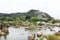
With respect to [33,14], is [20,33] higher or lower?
lower

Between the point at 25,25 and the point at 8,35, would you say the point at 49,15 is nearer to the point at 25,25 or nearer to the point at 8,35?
the point at 25,25

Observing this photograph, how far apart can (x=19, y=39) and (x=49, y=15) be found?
1.18 m

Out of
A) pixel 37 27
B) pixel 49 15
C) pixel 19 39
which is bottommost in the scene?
pixel 19 39

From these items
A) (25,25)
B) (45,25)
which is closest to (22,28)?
(25,25)

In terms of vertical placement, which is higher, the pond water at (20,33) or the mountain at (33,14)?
the mountain at (33,14)

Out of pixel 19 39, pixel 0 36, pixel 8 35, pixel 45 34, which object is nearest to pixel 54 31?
pixel 45 34

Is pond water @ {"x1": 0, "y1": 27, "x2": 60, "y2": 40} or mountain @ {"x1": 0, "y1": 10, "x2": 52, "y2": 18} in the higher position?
mountain @ {"x1": 0, "y1": 10, "x2": 52, "y2": 18}

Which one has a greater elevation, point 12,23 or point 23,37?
point 12,23

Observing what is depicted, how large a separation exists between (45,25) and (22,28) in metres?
0.73

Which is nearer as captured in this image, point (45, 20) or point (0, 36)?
point (45, 20)

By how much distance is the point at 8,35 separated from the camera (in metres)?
5.68

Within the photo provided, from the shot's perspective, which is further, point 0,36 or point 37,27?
point 0,36

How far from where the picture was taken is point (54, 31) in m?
5.30

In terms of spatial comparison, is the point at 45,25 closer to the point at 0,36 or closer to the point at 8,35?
A: the point at 8,35
